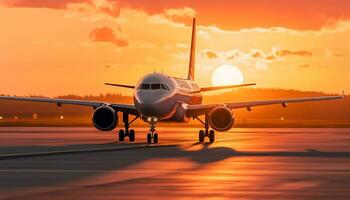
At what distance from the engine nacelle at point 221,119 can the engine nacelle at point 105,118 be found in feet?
18.0

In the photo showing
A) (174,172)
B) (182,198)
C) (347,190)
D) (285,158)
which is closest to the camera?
(182,198)

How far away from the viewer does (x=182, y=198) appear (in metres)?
17.2

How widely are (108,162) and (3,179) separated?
7743 mm

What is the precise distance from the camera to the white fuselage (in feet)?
152

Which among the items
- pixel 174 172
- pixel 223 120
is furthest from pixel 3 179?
pixel 223 120

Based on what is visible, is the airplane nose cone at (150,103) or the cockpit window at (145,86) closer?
the airplane nose cone at (150,103)

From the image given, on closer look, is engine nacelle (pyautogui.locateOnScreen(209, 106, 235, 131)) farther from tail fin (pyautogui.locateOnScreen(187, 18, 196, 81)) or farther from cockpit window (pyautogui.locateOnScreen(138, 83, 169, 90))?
tail fin (pyautogui.locateOnScreen(187, 18, 196, 81))

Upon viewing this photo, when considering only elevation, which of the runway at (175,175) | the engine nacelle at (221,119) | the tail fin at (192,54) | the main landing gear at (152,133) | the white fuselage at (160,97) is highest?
the tail fin at (192,54)

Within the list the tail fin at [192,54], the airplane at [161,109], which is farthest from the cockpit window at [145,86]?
the tail fin at [192,54]

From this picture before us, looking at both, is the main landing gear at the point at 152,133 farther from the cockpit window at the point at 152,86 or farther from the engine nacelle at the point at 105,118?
the engine nacelle at the point at 105,118

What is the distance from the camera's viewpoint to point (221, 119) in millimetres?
48344

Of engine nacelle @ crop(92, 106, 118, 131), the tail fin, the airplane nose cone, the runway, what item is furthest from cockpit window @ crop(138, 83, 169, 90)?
the tail fin

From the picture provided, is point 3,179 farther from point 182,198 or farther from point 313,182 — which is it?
point 313,182

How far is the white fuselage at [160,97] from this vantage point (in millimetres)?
46250
